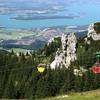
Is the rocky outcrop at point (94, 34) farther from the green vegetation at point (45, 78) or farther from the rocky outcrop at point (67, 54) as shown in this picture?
the rocky outcrop at point (67, 54)

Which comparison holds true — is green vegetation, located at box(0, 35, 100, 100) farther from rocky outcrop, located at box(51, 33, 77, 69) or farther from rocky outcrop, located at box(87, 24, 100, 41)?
rocky outcrop, located at box(87, 24, 100, 41)

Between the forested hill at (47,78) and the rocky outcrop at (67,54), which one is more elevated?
the rocky outcrop at (67,54)

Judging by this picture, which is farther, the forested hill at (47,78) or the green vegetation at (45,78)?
the forested hill at (47,78)

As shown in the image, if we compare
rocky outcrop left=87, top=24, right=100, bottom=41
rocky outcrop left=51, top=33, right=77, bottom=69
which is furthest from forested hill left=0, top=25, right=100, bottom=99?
rocky outcrop left=51, top=33, right=77, bottom=69

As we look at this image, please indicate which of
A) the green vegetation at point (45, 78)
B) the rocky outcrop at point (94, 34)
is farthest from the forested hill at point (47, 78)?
the rocky outcrop at point (94, 34)

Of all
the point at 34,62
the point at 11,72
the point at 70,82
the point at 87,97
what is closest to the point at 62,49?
the point at 34,62

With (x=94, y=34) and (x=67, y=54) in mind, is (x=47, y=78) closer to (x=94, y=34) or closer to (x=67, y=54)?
(x=67, y=54)

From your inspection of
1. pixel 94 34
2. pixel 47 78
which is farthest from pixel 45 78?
pixel 94 34
